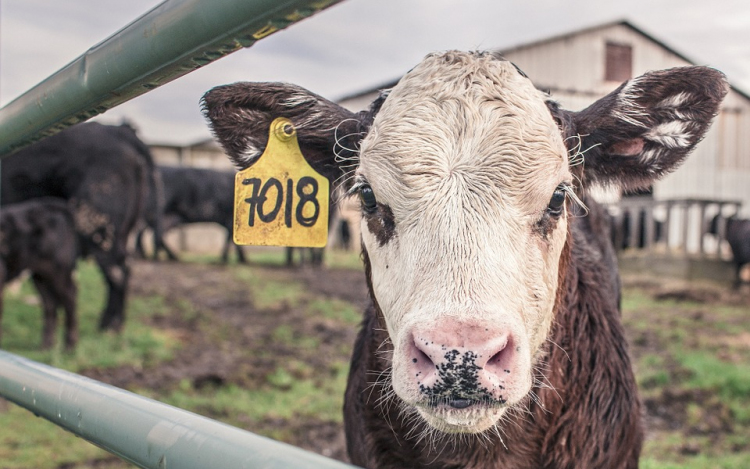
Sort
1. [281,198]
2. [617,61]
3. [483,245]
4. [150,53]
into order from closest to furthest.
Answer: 1. [150,53]
2. [483,245]
3. [281,198]
4. [617,61]

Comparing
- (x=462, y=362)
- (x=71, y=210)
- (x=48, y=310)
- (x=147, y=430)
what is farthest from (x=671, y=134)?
(x=71, y=210)

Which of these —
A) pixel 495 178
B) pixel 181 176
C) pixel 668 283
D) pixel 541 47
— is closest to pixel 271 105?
pixel 495 178

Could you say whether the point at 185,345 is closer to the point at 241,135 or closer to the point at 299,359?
the point at 299,359

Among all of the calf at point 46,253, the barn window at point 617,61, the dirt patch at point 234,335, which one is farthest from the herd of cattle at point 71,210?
the barn window at point 617,61

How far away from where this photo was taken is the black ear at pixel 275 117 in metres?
2.00

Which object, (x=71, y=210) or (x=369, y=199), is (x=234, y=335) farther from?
(x=369, y=199)

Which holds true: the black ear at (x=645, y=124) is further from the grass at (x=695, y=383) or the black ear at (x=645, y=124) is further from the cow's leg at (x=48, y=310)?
the cow's leg at (x=48, y=310)

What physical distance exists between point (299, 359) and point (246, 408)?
148cm

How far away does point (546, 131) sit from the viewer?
1854 mm

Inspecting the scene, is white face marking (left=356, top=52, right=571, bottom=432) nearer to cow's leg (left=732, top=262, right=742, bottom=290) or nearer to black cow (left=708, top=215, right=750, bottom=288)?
cow's leg (left=732, top=262, right=742, bottom=290)

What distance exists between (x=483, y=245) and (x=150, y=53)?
34.2 inches

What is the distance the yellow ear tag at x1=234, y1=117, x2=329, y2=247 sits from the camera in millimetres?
1913

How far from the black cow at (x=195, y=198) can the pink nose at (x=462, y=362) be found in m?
12.7

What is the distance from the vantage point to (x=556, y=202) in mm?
1792
